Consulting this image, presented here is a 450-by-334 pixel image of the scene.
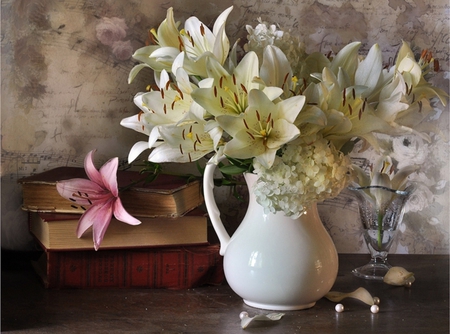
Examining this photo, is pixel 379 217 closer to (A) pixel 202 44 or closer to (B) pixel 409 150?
(B) pixel 409 150

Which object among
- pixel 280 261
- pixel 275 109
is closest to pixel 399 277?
pixel 280 261

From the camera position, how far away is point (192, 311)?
908 mm

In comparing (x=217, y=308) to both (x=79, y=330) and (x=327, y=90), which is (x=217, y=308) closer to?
(x=79, y=330)

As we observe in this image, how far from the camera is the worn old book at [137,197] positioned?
39.4 inches

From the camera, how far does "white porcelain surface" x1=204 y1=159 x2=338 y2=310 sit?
34.7 inches

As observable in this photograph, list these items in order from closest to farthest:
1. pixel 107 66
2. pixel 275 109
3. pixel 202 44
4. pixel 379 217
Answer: pixel 275 109
pixel 202 44
pixel 379 217
pixel 107 66

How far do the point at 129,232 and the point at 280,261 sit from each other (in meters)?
0.27

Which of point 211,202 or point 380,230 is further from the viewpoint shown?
point 380,230

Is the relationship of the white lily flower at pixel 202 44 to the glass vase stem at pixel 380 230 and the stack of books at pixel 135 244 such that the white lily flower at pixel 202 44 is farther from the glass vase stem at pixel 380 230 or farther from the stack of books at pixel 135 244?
the glass vase stem at pixel 380 230

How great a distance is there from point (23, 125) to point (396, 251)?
81 cm

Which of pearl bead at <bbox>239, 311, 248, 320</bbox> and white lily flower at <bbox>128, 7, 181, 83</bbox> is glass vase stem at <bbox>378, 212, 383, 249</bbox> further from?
white lily flower at <bbox>128, 7, 181, 83</bbox>

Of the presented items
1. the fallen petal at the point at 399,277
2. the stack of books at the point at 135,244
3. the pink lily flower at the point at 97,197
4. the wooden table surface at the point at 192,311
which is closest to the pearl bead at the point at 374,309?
the wooden table surface at the point at 192,311

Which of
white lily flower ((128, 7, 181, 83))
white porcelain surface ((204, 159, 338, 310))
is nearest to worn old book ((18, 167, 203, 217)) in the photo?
white porcelain surface ((204, 159, 338, 310))

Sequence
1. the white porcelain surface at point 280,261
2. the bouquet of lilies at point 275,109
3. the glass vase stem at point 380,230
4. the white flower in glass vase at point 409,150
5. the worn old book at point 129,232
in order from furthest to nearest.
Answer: the white flower in glass vase at point 409,150
the glass vase stem at point 380,230
the worn old book at point 129,232
the white porcelain surface at point 280,261
the bouquet of lilies at point 275,109
